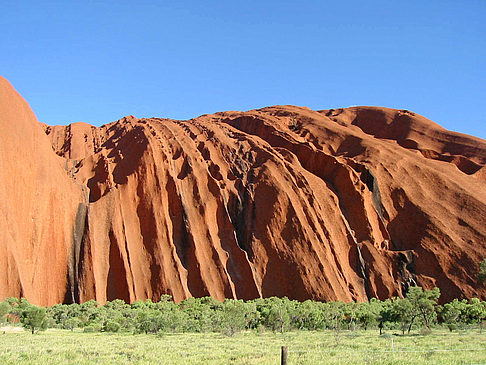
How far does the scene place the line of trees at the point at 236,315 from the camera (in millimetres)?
35031

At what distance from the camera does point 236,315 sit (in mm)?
34438

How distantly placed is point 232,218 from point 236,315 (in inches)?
884

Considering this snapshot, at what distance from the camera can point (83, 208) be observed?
52.6 m

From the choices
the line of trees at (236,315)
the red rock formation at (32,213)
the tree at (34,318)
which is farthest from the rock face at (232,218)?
the tree at (34,318)

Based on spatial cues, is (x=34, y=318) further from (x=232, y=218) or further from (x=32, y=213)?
(x=232, y=218)

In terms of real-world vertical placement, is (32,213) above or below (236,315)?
above

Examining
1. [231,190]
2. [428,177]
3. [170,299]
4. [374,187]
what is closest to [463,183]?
[428,177]

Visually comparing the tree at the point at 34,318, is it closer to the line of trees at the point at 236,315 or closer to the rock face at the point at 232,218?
the line of trees at the point at 236,315

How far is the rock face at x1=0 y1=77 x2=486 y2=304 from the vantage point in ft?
154

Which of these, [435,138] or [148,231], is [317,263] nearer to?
[148,231]

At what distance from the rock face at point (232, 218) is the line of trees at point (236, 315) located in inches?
127

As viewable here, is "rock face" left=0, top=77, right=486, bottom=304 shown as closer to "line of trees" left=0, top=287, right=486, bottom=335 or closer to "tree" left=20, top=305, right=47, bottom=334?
"line of trees" left=0, top=287, right=486, bottom=335

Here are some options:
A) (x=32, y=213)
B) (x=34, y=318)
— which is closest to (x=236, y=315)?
(x=34, y=318)

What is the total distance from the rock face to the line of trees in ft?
10.6
